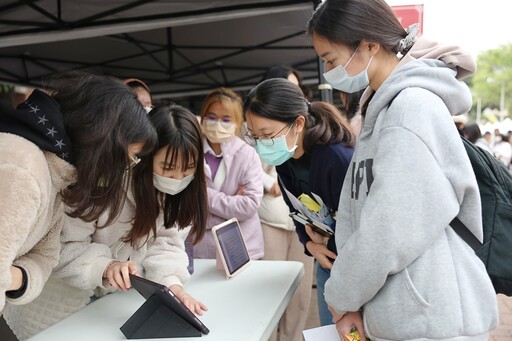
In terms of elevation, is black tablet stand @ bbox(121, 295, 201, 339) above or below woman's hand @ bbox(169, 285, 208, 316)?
above

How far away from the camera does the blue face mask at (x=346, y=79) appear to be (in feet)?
3.91

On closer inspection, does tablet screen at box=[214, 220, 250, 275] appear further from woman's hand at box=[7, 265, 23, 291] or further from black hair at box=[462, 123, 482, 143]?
black hair at box=[462, 123, 482, 143]

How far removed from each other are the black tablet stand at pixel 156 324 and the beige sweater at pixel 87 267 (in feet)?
0.68

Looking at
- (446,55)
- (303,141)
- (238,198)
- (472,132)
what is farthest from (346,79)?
(472,132)

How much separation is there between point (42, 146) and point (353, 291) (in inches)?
30.6

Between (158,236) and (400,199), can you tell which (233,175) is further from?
(400,199)

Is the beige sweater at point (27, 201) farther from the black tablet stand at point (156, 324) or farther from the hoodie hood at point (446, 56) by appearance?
the hoodie hood at point (446, 56)

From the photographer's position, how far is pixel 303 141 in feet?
5.28

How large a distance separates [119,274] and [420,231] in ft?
2.87

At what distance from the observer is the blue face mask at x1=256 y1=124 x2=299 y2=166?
1.63 m

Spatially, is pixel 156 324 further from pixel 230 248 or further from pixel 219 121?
pixel 219 121

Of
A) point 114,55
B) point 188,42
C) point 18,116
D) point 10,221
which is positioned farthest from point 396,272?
point 114,55

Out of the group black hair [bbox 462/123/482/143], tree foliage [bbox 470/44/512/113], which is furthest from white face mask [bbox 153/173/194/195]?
tree foliage [bbox 470/44/512/113]

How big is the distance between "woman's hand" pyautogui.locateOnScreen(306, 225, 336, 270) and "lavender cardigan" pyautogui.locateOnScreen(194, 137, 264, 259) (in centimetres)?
68
